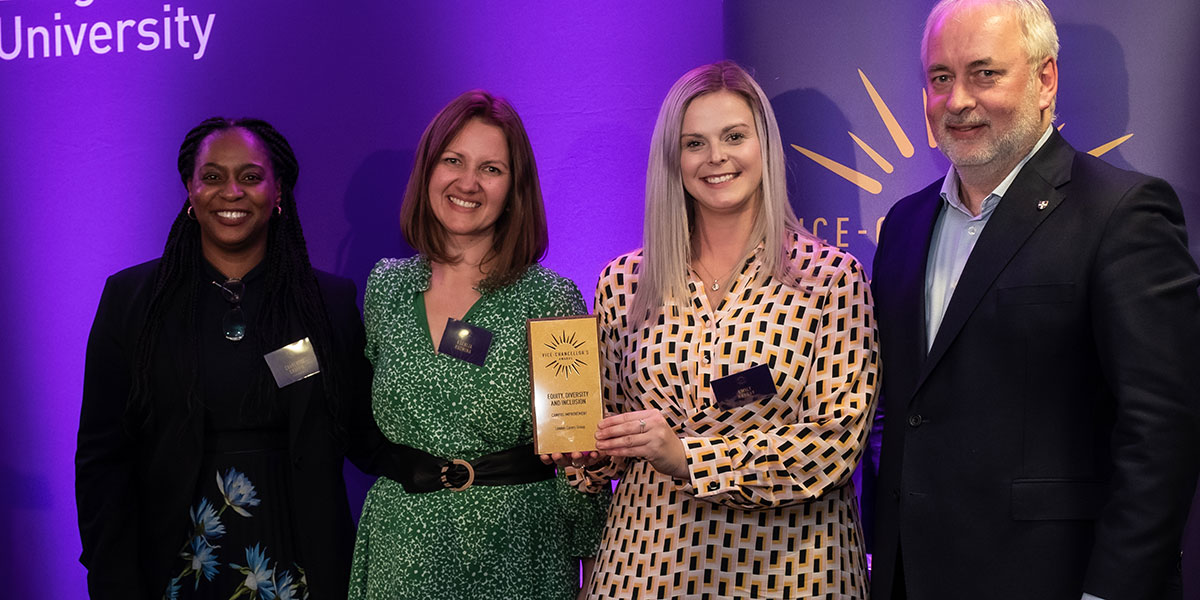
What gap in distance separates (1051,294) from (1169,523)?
18.9 inches

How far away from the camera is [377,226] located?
409cm

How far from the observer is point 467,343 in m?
2.80

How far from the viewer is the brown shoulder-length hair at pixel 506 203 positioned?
9.72 feet

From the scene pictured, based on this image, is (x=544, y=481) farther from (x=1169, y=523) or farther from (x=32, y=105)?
(x=32, y=105)

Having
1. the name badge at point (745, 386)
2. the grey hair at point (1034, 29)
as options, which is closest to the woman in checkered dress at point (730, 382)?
the name badge at point (745, 386)

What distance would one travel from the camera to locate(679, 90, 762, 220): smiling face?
2.58 metres

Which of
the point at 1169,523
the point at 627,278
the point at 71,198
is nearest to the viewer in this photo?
the point at 1169,523

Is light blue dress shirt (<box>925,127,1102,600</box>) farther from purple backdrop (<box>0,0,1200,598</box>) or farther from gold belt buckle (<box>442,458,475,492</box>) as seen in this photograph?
gold belt buckle (<box>442,458,475,492</box>)

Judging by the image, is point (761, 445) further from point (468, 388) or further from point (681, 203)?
point (468, 388)

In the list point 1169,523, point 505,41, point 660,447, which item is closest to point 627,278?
point 660,447

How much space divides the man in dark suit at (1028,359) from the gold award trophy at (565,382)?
26.6 inches

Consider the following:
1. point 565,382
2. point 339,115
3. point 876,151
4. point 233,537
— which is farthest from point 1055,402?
point 339,115

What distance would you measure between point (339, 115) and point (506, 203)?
1.34m

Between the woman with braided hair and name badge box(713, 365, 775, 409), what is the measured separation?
1.00 meters
